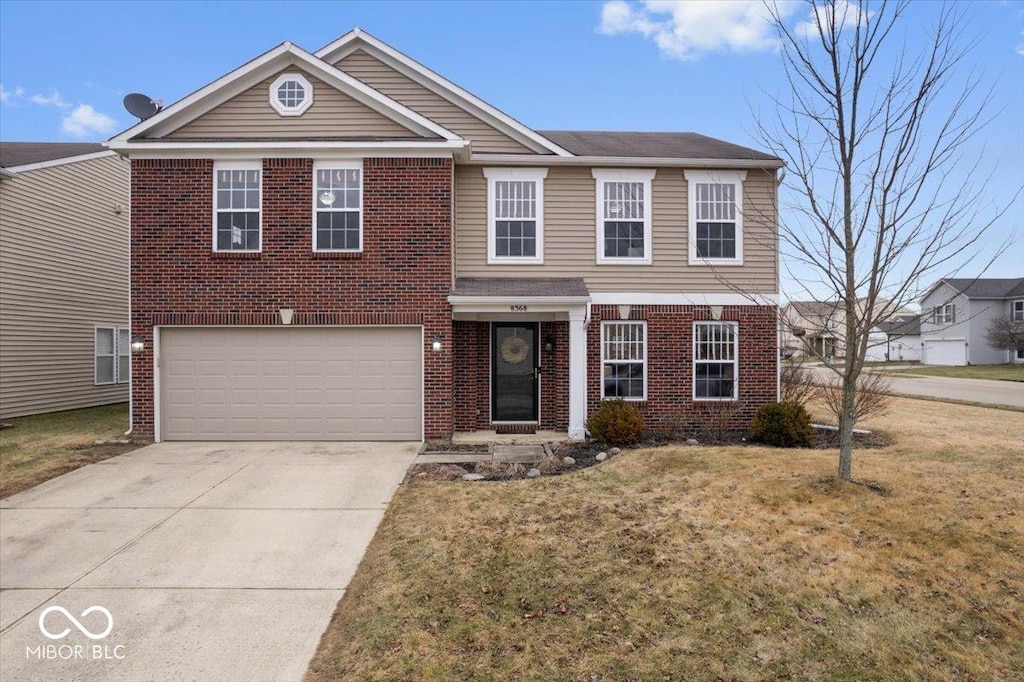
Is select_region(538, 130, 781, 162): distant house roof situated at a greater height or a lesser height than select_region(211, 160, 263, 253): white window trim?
greater

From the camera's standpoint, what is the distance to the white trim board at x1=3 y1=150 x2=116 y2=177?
1290 centimetres

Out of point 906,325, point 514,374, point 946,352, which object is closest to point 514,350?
point 514,374

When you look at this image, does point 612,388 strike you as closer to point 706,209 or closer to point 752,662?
point 706,209

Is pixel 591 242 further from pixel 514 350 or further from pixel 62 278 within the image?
pixel 62 278

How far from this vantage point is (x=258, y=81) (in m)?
10.2

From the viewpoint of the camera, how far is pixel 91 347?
15.2 meters

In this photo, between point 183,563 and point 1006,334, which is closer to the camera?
point 183,563

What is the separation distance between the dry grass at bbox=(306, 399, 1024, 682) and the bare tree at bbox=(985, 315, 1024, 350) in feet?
118

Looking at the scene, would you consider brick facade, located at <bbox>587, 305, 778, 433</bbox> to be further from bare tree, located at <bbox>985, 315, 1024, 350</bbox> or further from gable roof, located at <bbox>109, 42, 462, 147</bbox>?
bare tree, located at <bbox>985, 315, 1024, 350</bbox>

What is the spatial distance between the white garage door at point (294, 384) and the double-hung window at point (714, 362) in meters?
5.56

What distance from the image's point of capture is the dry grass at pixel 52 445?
7965 millimetres

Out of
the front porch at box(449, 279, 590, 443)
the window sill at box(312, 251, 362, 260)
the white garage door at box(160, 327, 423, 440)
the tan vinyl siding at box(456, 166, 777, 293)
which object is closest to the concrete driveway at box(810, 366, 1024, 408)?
the tan vinyl siding at box(456, 166, 777, 293)

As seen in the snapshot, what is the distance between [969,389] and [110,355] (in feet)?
97.6

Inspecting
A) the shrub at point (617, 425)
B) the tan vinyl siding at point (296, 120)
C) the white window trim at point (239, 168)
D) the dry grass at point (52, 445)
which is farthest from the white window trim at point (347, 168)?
the shrub at point (617, 425)
